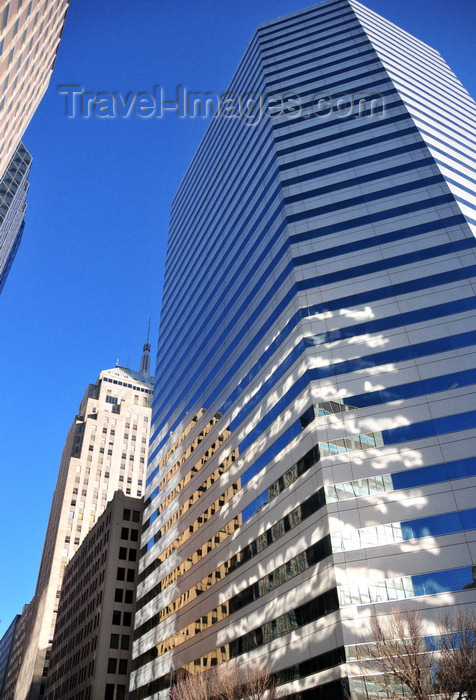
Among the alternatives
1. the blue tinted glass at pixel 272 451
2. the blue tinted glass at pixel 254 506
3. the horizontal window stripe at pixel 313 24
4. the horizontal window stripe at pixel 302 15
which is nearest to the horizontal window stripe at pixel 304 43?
the horizontal window stripe at pixel 313 24

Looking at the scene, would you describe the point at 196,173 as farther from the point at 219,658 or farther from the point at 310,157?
the point at 219,658

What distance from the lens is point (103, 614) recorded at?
75.5 m

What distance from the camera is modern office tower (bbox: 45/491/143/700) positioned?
2879 inches

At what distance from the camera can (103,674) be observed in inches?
2842

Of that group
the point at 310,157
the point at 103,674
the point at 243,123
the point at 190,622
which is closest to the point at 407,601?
the point at 190,622

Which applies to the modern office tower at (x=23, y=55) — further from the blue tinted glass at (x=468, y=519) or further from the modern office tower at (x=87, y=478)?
the modern office tower at (x=87, y=478)

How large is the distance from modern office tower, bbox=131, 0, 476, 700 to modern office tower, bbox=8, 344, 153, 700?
58128mm

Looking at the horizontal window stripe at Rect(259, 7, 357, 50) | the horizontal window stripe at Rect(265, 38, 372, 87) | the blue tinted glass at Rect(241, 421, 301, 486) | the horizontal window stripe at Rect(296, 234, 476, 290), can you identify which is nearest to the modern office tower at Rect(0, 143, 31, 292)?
the horizontal window stripe at Rect(259, 7, 357, 50)

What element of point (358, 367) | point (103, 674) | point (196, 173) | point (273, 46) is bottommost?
point (103, 674)

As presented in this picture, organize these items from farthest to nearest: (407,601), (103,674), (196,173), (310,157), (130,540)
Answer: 1. (196,173)
2. (130,540)
3. (103,674)
4. (310,157)
5. (407,601)

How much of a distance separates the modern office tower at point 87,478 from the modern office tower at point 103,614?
18506 millimetres

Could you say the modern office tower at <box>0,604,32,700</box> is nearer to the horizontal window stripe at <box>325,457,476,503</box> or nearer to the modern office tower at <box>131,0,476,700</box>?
the modern office tower at <box>131,0,476,700</box>

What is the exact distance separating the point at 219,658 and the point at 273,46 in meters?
87.2

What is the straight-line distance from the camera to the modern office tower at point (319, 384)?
120ft
